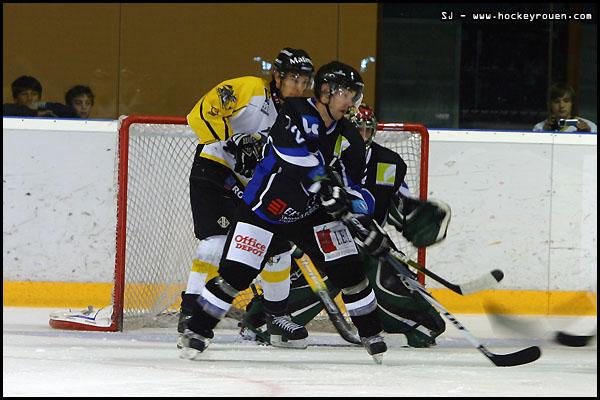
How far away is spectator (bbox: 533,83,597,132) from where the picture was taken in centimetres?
570

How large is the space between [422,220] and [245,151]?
2.14 ft

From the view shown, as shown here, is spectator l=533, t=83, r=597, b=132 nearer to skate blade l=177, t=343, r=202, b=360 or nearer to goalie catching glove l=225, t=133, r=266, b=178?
goalie catching glove l=225, t=133, r=266, b=178

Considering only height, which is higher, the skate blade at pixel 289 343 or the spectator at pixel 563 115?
the spectator at pixel 563 115

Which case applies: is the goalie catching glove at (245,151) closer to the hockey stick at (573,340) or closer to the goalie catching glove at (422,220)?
the goalie catching glove at (422,220)

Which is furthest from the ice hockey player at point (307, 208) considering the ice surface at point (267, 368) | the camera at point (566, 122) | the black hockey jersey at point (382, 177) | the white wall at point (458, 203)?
the camera at point (566, 122)

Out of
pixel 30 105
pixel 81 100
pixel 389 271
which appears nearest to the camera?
pixel 389 271

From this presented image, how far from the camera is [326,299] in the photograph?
166 inches

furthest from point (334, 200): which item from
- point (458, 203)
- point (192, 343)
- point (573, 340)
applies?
point (458, 203)

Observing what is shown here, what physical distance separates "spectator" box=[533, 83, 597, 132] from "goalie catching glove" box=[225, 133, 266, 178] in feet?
6.65

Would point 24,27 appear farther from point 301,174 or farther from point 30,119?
point 301,174

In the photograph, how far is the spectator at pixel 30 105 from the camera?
5.42m

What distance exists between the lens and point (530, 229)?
213 inches

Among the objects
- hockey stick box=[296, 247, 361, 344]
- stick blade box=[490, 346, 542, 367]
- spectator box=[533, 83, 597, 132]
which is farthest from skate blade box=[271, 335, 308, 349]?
spectator box=[533, 83, 597, 132]

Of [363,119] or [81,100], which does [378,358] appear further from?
[81,100]
